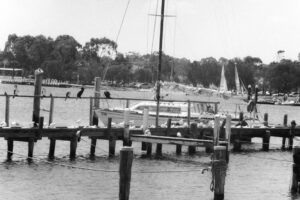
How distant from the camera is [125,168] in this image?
24.2 m

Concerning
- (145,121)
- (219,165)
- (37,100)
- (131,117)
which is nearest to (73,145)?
(37,100)

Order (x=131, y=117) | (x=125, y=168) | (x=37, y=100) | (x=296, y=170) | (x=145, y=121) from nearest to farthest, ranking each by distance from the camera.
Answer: (x=125, y=168) < (x=296, y=170) < (x=145, y=121) < (x=37, y=100) < (x=131, y=117)

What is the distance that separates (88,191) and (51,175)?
3.97m

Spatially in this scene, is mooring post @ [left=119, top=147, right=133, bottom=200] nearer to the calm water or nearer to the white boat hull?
the calm water

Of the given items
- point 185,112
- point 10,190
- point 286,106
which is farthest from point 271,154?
point 286,106

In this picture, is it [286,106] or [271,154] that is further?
[286,106]

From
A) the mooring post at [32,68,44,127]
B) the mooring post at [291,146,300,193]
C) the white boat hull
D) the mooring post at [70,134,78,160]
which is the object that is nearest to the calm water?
the mooring post at [70,134,78,160]

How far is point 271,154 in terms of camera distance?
46750 millimetres

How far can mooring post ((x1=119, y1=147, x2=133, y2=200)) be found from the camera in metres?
24.0

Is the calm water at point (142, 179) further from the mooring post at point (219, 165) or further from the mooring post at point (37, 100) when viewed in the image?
the mooring post at point (219, 165)

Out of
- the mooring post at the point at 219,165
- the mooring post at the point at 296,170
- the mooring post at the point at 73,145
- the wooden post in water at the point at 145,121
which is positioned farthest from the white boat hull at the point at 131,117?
the mooring post at the point at 219,165

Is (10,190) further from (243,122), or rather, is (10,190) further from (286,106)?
(286,106)

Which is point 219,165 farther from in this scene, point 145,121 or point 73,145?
point 145,121

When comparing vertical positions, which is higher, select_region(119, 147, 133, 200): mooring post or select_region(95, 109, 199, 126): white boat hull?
select_region(95, 109, 199, 126): white boat hull
